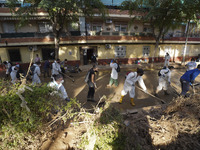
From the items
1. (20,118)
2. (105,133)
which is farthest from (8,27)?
(105,133)

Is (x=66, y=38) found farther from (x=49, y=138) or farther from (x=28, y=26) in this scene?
(x=49, y=138)

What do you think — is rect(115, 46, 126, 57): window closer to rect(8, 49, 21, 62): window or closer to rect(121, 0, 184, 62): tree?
rect(121, 0, 184, 62): tree

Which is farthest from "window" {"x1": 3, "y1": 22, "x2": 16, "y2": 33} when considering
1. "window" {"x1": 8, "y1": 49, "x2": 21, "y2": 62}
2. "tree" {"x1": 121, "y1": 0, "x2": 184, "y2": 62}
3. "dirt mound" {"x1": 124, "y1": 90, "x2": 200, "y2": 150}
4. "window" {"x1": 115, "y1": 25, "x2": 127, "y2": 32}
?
"dirt mound" {"x1": 124, "y1": 90, "x2": 200, "y2": 150}

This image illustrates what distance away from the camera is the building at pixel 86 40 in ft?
35.3

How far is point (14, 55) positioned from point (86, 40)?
7.09m

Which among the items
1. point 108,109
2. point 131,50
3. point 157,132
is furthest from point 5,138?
point 131,50

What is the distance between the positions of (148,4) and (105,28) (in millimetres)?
4905

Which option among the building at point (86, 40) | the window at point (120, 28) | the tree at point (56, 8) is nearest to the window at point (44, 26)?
the building at point (86, 40)

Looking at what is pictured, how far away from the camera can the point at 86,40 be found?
37.9 ft

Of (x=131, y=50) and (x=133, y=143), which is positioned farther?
(x=131, y=50)

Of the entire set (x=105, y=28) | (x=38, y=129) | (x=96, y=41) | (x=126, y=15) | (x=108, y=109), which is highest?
(x=126, y=15)

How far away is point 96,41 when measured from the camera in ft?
38.7

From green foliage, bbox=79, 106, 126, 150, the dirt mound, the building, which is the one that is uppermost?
the building

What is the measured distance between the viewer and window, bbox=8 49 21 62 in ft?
37.1
